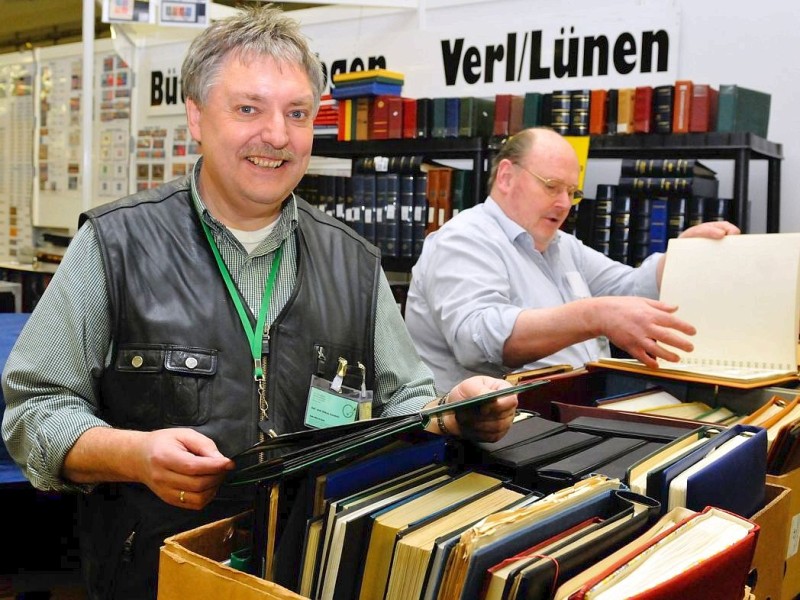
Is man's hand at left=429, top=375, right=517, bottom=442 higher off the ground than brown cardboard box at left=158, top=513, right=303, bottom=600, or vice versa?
man's hand at left=429, top=375, right=517, bottom=442

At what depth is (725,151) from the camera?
3479 millimetres

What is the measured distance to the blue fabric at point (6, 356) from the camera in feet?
7.13

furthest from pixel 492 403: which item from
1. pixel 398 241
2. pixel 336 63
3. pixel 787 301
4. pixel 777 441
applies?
pixel 336 63

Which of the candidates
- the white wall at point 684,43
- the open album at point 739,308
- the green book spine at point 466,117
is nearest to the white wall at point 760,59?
the white wall at point 684,43

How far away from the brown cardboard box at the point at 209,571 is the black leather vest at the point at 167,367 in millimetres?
370

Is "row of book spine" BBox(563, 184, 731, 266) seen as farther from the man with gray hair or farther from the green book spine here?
the man with gray hair

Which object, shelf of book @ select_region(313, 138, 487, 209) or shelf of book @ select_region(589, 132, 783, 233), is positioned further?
shelf of book @ select_region(313, 138, 487, 209)

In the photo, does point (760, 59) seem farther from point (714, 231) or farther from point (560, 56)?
point (714, 231)

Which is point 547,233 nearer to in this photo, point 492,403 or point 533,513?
point 492,403

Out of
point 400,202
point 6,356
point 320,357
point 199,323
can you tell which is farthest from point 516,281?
point 400,202

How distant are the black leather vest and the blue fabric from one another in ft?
2.77

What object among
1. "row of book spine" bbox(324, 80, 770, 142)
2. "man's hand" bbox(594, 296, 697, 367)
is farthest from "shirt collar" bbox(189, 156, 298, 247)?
"row of book spine" bbox(324, 80, 770, 142)

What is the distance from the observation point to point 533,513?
0.89 m

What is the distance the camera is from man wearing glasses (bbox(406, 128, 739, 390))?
2258 millimetres
